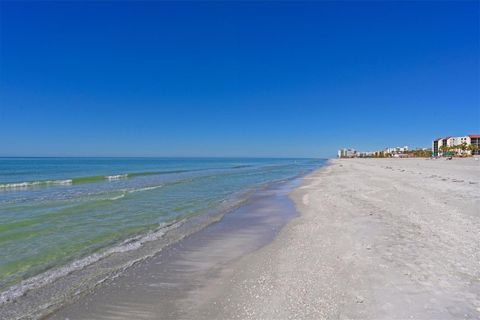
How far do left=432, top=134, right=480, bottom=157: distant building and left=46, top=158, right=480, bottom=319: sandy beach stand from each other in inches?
5209

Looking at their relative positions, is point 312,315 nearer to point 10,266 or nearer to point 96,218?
point 10,266

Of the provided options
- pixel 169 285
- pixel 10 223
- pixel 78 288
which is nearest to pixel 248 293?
pixel 169 285

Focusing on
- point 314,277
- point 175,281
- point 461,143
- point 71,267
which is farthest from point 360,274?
point 461,143

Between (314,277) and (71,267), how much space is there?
5.62 meters

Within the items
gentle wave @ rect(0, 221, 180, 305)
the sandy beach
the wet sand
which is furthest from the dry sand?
gentle wave @ rect(0, 221, 180, 305)

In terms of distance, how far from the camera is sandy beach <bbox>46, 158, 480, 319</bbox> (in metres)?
4.19

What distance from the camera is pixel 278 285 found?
4.97 metres

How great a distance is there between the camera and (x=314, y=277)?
206 inches

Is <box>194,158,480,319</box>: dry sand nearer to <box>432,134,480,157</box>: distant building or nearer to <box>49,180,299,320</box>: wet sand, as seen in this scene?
<box>49,180,299,320</box>: wet sand

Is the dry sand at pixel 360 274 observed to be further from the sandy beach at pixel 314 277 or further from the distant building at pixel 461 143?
the distant building at pixel 461 143

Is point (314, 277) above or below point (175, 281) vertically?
above

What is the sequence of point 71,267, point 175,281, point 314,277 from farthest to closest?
point 71,267 < point 175,281 < point 314,277

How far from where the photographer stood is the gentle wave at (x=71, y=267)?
524 cm

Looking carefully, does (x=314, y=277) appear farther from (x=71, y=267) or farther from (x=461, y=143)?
(x=461, y=143)
